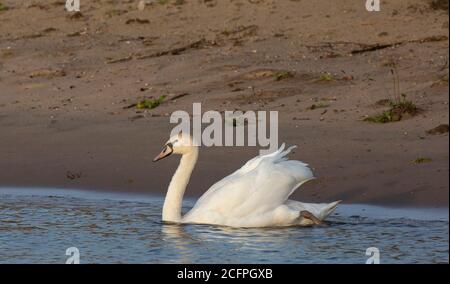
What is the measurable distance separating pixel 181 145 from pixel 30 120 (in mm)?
3957

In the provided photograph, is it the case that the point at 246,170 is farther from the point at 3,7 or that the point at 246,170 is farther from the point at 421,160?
the point at 3,7

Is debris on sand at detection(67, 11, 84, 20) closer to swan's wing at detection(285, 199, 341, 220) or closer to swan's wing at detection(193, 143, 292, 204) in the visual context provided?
swan's wing at detection(193, 143, 292, 204)

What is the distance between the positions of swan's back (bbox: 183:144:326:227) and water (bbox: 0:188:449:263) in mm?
108

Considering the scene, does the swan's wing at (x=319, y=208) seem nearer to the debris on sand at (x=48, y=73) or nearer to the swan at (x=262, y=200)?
the swan at (x=262, y=200)

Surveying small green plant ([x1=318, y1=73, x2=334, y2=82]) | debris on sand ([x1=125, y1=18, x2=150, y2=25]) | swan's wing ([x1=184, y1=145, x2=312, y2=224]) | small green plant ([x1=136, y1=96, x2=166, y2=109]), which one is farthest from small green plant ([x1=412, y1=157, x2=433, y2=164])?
A: debris on sand ([x1=125, y1=18, x2=150, y2=25])

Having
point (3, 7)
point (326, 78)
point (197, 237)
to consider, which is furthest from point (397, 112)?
point (3, 7)

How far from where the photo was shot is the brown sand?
12.7 meters

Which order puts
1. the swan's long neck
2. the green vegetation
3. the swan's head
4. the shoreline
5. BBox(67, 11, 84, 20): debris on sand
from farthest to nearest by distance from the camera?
BBox(67, 11, 84, 20): debris on sand < the green vegetation < the shoreline < the swan's head < the swan's long neck

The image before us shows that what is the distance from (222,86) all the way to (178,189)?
14.5 ft

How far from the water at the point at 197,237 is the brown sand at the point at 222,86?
61cm

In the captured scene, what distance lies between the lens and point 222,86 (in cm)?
1593

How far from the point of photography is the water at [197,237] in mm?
10000

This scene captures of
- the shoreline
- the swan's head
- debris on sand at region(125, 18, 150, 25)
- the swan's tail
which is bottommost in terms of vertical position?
the swan's tail
